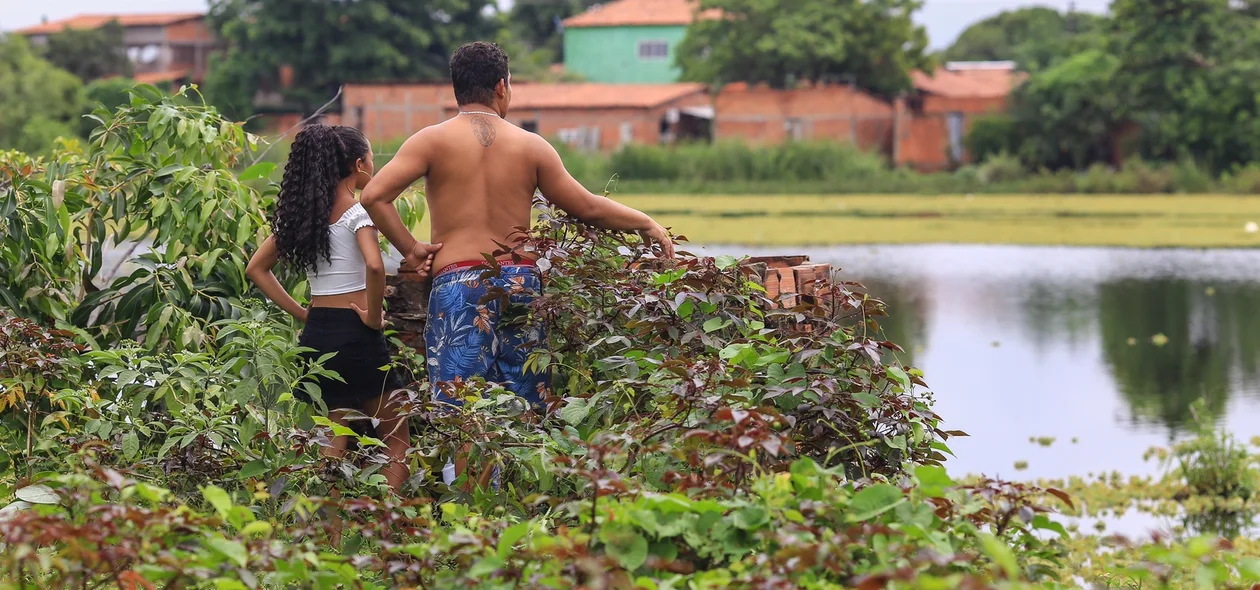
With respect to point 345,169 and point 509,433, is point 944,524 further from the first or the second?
point 345,169

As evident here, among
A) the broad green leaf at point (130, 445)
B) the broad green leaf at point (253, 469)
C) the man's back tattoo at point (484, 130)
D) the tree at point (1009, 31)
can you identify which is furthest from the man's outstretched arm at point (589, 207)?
the tree at point (1009, 31)

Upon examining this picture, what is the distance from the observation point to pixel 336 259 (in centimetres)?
408

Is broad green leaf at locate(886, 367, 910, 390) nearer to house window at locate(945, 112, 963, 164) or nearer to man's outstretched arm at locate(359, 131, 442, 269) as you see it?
man's outstretched arm at locate(359, 131, 442, 269)

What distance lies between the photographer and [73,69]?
45.1 m

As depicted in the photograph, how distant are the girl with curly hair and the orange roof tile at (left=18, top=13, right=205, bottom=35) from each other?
45.3 meters

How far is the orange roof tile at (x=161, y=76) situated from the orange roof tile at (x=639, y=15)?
492 inches

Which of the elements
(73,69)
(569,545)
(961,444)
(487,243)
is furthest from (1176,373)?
(73,69)

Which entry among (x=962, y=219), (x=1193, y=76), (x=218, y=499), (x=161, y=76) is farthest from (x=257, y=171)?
(x=161, y=76)

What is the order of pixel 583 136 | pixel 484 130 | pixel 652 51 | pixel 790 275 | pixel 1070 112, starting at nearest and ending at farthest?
pixel 484 130
pixel 790 275
pixel 1070 112
pixel 583 136
pixel 652 51

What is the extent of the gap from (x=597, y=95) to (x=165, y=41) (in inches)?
668

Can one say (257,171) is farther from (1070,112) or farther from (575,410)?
(1070,112)

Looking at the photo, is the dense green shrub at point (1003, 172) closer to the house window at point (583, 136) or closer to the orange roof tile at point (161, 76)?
the house window at point (583, 136)

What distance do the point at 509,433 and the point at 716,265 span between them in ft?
2.44

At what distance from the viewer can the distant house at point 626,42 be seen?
48.0 m
